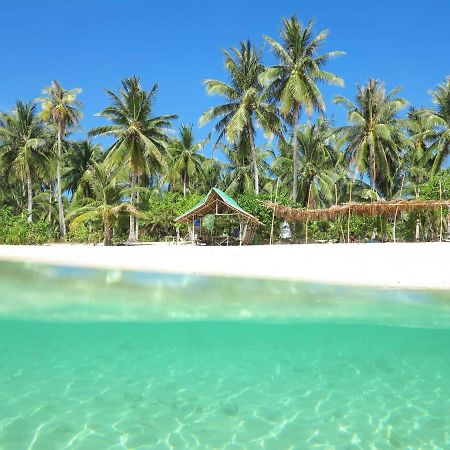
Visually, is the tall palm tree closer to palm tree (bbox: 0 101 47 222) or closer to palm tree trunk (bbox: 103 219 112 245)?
palm tree trunk (bbox: 103 219 112 245)

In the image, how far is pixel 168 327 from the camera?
7812mm

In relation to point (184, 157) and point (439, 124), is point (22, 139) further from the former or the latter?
point (439, 124)

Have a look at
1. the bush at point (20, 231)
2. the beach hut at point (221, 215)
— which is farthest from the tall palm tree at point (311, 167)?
the bush at point (20, 231)

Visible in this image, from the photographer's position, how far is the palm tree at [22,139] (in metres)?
33.2

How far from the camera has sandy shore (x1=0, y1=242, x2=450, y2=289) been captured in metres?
13.0

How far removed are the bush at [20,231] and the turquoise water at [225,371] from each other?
71.3 feet

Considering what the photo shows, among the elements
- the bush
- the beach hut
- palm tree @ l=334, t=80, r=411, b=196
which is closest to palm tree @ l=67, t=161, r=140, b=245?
the beach hut

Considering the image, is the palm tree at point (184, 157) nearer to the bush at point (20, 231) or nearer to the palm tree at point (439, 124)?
the bush at point (20, 231)

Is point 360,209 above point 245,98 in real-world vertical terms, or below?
below

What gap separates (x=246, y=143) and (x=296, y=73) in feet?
18.6

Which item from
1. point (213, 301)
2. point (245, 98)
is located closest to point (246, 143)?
point (245, 98)

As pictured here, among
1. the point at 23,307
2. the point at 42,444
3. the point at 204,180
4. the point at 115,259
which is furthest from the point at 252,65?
the point at 42,444

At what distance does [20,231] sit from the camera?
29859mm

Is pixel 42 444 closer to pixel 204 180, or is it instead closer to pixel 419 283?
pixel 419 283
